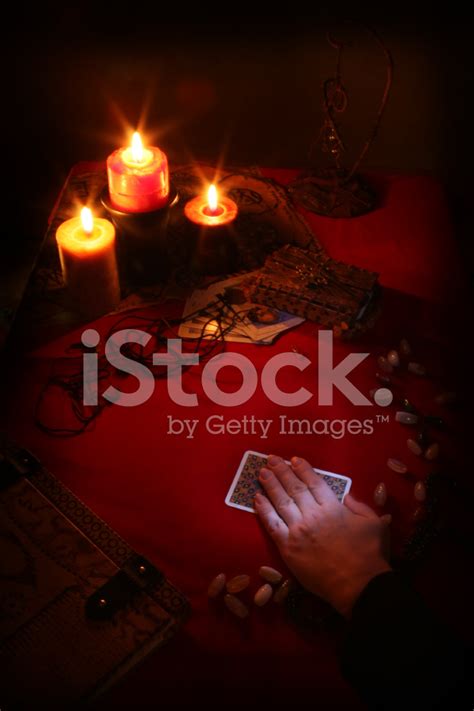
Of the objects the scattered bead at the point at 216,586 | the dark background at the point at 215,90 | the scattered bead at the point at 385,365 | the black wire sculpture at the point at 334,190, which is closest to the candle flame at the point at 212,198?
the black wire sculpture at the point at 334,190

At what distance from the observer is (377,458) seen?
3.77ft

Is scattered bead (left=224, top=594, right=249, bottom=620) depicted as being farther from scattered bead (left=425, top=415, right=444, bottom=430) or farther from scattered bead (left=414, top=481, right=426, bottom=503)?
scattered bead (left=425, top=415, right=444, bottom=430)

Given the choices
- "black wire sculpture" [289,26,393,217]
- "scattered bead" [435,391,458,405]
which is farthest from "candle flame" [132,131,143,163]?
"scattered bead" [435,391,458,405]

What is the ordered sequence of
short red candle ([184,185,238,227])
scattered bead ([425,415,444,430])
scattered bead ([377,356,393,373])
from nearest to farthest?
scattered bead ([425,415,444,430]) → scattered bead ([377,356,393,373]) → short red candle ([184,185,238,227])

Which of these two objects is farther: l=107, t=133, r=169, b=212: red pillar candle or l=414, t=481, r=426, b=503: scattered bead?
l=107, t=133, r=169, b=212: red pillar candle

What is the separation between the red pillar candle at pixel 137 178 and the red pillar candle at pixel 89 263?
69mm

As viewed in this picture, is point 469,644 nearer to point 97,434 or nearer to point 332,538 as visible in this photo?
point 332,538

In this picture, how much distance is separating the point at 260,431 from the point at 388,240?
0.73 metres

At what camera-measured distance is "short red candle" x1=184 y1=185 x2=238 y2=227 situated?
1446mm

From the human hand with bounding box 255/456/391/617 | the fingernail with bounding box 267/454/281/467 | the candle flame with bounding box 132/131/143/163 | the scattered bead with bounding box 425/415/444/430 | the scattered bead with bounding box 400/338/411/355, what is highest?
the candle flame with bounding box 132/131/143/163

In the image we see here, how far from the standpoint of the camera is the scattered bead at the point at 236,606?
0.93 metres

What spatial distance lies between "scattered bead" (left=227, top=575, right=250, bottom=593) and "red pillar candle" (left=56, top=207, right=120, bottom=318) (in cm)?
70

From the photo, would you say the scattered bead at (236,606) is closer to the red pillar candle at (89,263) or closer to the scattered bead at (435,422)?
the scattered bead at (435,422)

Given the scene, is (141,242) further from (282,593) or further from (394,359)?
(282,593)
